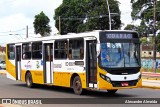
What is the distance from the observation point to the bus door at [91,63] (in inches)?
693

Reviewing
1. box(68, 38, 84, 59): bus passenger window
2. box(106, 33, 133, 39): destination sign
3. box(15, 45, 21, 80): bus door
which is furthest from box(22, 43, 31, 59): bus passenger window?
box(106, 33, 133, 39): destination sign

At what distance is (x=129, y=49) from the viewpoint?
17734 millimetres

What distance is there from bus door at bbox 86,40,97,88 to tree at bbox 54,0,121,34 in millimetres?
50307

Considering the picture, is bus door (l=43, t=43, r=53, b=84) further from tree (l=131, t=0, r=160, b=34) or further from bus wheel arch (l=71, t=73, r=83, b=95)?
tree (l=131, t=0, r=160, b=34)

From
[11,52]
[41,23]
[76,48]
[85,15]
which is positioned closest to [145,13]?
[85,15]

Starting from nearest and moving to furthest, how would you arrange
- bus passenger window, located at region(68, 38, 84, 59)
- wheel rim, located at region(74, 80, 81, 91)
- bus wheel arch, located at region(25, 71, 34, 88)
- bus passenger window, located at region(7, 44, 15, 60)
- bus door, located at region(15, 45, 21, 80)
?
bus passenger window, located at region(68, 38, 84, 59), wheel rim, located at region(74, 80, 81, 91), bus wheel arch, located at region(25, 71, 34, 88), bus door, located at region(15, 45, 21, 80), bus passenger window, located at region(7, 44, 15, 60)

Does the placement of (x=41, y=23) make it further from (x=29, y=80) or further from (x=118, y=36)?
(x=118, y=36)

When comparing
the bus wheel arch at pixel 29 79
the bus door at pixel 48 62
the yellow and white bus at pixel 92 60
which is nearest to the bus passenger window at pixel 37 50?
the yellow and white bus at pixel 92 60

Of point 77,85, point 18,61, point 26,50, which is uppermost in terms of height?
point 26,50

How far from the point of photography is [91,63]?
17.9m

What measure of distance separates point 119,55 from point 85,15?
193 ft

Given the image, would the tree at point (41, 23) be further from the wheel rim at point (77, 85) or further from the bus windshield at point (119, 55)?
the bus windshield at point (119, 55)

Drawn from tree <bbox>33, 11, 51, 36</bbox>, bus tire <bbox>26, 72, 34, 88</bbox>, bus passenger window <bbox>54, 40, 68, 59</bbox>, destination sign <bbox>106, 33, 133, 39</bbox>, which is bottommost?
bus tire <bbox>26, 72, 34, 88</bbox>

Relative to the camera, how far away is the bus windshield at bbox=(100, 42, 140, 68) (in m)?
17.2
